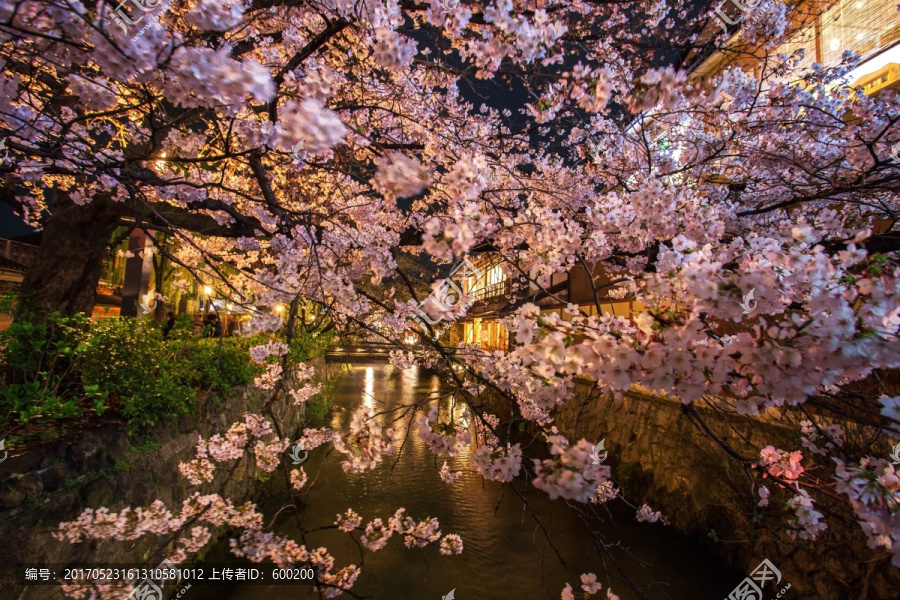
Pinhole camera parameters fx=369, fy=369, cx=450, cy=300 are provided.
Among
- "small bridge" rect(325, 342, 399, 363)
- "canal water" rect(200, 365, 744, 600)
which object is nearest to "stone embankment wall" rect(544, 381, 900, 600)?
"canal water" rect(200, 365, 744, 600)

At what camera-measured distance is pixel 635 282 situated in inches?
78.1

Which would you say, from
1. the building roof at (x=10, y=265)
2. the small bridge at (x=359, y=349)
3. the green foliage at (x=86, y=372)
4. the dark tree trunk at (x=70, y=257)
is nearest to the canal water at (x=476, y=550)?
the small bridge at (x=359, y=349)

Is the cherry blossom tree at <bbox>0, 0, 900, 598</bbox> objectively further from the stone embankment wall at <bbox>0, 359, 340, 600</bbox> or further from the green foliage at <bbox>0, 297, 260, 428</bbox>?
the green foliage at <bbox>0, 297, 260, 428</bbox>

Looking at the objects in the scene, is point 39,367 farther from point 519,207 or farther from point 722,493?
point 722,493

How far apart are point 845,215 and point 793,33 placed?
267 centimetres

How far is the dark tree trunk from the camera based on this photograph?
15.9ft

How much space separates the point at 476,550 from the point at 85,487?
17.9 feet

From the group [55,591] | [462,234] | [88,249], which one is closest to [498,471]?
[462,234]

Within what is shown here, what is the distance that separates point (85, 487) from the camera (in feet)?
10.9

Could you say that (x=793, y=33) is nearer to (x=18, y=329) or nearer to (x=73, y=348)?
(x=73, y=348)

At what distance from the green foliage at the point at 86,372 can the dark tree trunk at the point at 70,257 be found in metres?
0.81

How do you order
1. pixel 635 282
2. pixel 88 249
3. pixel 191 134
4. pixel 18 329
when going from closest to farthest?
pixel 635 282
pixel 191 134
pixel 18 329
pixel 88 249

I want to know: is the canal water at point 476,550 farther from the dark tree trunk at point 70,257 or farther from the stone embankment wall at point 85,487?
the dark tree trunk at point 70,257

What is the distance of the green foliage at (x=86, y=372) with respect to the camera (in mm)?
3490
